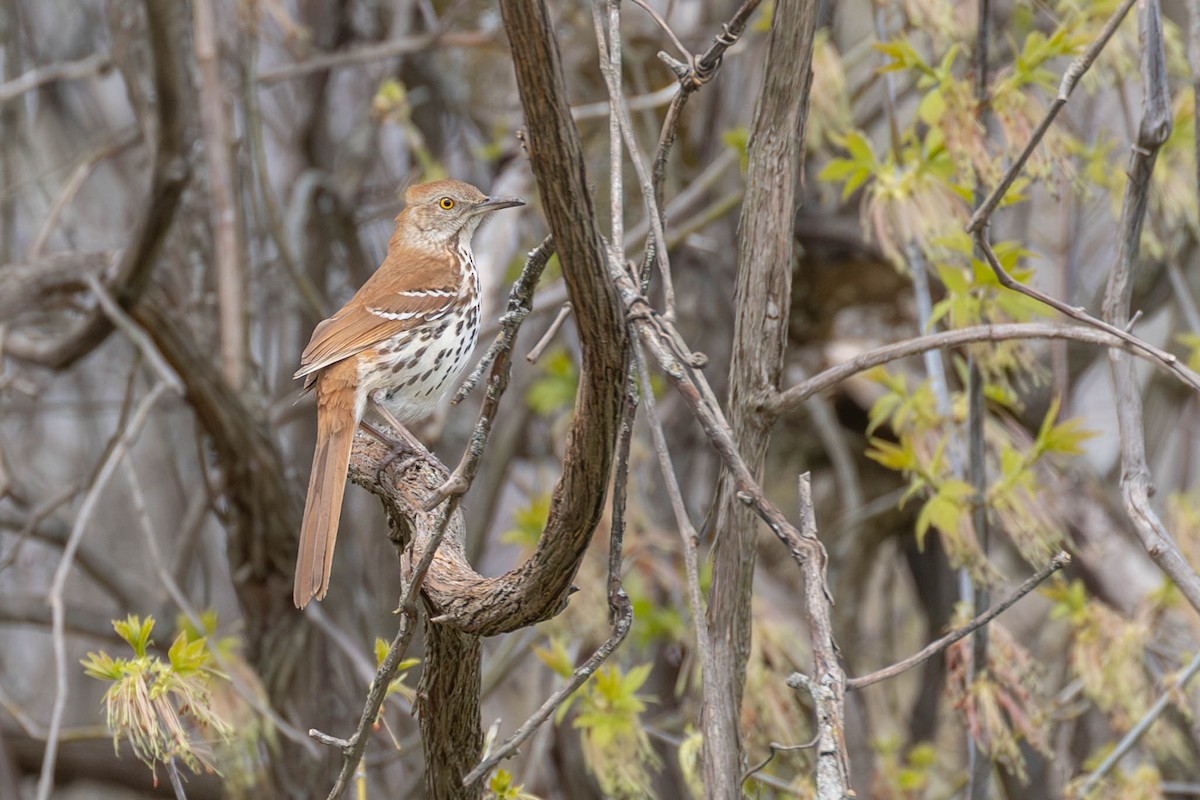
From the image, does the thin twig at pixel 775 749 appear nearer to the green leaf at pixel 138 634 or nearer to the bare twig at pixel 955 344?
the bare twig at pixel 955 344

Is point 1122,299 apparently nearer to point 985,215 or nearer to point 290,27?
point 985,215

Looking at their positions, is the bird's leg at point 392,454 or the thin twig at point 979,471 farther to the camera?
the thin twig at point 979,471

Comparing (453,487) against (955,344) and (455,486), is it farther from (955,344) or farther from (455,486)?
(955,344)

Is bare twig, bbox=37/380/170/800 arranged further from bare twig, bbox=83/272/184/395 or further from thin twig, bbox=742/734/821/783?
thin twig, bbox=742/734/821/783

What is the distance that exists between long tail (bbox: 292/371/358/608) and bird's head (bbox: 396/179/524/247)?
0.65 metres

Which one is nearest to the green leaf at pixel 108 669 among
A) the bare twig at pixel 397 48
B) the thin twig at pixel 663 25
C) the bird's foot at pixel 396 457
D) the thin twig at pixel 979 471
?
the bird's foot at pixel 396 457

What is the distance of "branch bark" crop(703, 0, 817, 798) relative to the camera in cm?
221

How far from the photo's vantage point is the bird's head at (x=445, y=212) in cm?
343

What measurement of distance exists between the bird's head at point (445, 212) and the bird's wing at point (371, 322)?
0.37 metres

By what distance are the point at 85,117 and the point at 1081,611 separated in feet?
17.1

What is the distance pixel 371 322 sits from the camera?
9.79ft

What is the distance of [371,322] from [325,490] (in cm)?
54

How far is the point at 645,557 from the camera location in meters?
4.20

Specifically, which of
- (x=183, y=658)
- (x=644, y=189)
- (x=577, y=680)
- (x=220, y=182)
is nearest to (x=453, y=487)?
(x=577, y=680)
